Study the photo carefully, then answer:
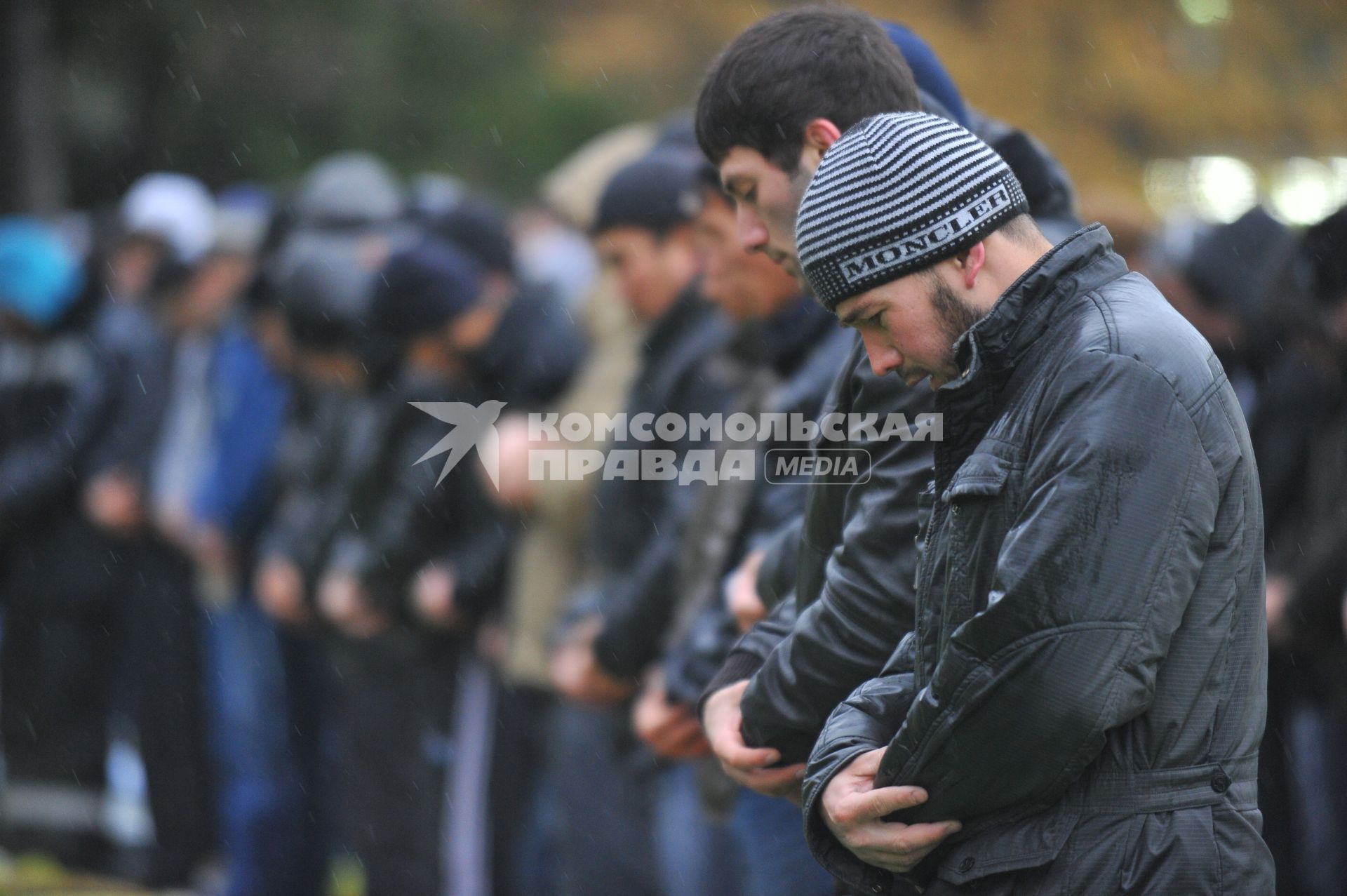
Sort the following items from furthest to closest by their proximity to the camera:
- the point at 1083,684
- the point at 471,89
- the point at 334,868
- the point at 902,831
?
the point at 471,89 → the point at 334,868 → the point at 902,831 → the point at 1083,684

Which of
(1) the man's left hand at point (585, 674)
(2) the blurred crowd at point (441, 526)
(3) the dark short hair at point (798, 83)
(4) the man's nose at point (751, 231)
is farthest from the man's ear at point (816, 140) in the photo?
(1) the man's left hand at point (585, 674)

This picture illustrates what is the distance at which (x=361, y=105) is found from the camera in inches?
706

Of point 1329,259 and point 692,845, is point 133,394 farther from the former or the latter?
point 1329,259

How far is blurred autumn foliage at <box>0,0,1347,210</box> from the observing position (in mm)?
15148

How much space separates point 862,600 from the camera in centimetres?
286

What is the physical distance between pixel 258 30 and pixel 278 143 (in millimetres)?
1274

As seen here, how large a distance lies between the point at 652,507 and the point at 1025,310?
8.61 feet

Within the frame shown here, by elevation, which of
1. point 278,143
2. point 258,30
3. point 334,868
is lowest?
point 334,868

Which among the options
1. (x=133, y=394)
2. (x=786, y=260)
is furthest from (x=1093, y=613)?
(x=133, y=394)

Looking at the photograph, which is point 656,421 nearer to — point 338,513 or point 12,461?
point 338,513

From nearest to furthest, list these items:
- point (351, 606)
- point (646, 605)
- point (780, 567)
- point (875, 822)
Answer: point (875, 822) < point (780, 567) < point (646, 605) < point (351, 606)

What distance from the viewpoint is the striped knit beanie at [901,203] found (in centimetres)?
239

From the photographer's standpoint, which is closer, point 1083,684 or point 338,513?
point 1083,684

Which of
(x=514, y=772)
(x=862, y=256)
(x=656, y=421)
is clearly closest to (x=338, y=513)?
(x=514, y=772)
